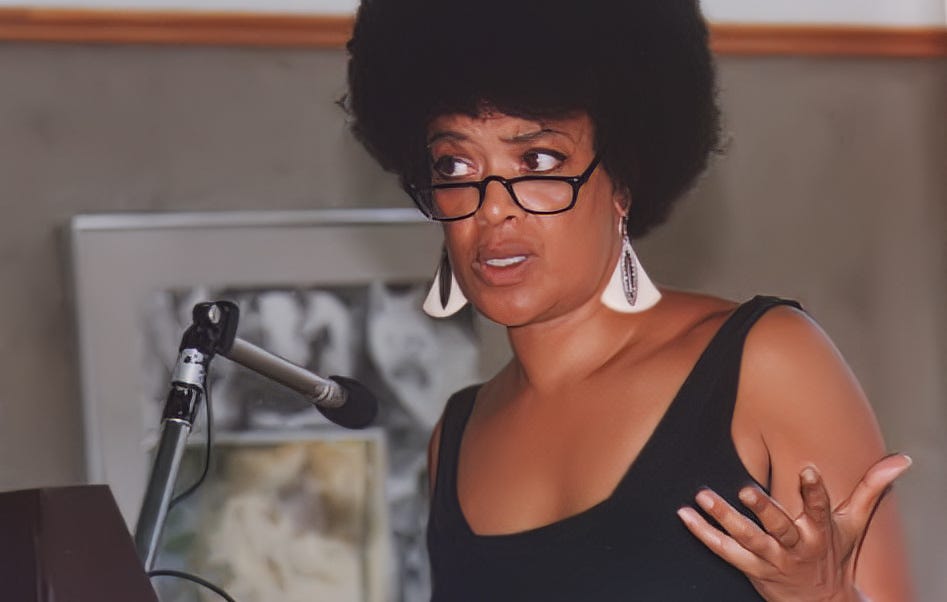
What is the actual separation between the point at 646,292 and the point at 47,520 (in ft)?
1.90

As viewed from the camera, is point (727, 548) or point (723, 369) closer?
point (727, 548)

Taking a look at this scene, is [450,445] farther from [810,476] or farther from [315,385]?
[810,476]

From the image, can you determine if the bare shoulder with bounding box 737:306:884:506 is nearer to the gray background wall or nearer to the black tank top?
the black tank top

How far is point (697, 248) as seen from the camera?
6.09 feet

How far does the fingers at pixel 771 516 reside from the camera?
29.6 inches

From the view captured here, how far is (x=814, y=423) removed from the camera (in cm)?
97

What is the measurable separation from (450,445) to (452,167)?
10.4 inches

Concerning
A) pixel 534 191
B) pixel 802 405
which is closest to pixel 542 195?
pixel 534 191

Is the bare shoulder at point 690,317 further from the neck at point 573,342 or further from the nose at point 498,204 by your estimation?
the nose at point 498,204

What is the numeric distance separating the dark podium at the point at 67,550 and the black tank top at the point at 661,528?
0.45m

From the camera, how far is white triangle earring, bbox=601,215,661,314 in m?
1.12

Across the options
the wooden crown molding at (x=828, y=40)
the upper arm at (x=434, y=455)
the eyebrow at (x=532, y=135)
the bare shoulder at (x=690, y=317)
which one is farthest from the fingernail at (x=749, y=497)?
the wooden crown molding at (x=828, y=40)

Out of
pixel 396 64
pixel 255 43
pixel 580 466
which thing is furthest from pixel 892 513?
pixel 255 43

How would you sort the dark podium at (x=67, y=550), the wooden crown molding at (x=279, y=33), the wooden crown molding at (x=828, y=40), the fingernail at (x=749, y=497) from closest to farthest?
the dark podium at (x=67, y=550)
the fingernail at (x=749, y=497)
the wooden crown molding at (x=279, y=33)
the wooden crown molding at (x=828, y=40)
